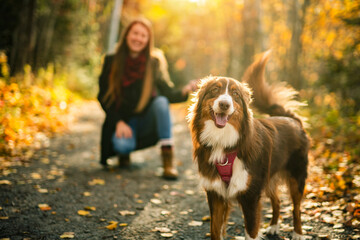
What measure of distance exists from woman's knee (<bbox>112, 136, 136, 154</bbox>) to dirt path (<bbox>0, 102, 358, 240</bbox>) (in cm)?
34

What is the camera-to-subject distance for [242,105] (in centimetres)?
262

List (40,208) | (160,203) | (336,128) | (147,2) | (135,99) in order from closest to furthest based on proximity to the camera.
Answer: (40,208)
(160,203)
(135,99)
(336,128)
(147,2)

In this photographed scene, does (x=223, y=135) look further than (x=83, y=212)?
No

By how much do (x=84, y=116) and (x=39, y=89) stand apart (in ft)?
5.63

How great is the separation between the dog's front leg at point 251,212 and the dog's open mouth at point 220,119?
611 mm

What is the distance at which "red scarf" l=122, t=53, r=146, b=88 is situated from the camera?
4.89 metres

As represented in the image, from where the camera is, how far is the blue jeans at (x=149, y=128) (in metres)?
4.89

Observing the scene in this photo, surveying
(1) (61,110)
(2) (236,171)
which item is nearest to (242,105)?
(2) (236,171)

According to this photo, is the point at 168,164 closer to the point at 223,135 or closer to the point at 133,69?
the point at 133,69

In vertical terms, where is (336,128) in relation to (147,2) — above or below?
below

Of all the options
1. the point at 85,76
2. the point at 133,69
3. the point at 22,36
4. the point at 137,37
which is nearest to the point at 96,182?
the point at 133,69

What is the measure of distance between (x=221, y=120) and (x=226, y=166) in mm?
387

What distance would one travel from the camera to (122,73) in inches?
190

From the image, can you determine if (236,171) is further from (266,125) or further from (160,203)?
(160,203)
